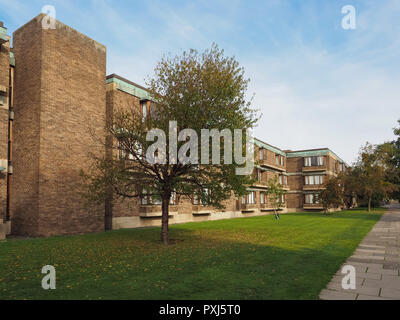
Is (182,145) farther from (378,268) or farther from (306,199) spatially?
(306,199)

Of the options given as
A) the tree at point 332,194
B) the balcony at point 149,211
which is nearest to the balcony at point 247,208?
the tree at point 332,194

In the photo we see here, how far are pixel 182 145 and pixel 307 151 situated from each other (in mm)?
51892

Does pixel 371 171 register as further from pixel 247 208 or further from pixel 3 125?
pixel 3 125

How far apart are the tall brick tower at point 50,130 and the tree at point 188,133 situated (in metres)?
4.65

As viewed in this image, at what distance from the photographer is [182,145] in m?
13.3

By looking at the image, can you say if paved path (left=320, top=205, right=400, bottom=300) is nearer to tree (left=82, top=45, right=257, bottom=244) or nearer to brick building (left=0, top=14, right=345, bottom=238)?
tree (left=82, top=45, right=257, bottom=244)

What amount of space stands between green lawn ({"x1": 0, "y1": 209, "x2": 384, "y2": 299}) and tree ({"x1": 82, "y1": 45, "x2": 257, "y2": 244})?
252cm

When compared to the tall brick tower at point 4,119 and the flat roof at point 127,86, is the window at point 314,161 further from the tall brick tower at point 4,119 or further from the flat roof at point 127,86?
the tall brick tower at point 4,119

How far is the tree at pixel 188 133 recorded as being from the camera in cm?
1338

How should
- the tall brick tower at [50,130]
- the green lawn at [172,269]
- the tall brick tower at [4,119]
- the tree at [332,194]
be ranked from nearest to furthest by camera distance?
the green lawn at [172,269], the tall brick tower at [4,119], the tall brick tower at [50,130], the tree at [332,194]

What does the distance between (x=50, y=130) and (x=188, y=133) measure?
9891mm

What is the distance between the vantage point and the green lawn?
22.7 ft
